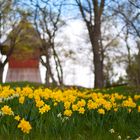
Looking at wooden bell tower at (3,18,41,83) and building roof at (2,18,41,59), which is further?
wooden bell tower at (3,18,41,83)

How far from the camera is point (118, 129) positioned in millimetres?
5414

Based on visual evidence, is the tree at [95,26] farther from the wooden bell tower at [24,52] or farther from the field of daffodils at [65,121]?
the field of daffodils at [65,121]

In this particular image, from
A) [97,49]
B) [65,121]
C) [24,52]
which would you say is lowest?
[65,121]

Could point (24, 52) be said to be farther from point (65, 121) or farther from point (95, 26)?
point (65, 121)

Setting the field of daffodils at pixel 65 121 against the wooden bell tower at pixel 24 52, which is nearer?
the field of daffodils at pixel 65 121

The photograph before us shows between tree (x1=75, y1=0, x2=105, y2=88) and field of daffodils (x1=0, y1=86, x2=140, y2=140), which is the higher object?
tree (x1=75, y1=0, x2=105, y2=88)

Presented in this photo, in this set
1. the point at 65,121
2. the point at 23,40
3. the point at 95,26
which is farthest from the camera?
the point at 23,40

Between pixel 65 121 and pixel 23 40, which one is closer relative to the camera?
pixel 65 121

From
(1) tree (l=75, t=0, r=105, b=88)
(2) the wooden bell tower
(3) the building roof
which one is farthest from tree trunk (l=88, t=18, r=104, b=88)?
(3) the building roof

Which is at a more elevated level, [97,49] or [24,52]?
[24,52]

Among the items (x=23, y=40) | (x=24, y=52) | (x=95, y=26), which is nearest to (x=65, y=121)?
(x=95, y=26)

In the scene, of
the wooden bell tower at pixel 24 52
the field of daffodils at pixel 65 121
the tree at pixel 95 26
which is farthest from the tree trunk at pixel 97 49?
the field of daffodils at pixel 65 121

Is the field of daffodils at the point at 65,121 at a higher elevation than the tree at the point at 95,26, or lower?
lower

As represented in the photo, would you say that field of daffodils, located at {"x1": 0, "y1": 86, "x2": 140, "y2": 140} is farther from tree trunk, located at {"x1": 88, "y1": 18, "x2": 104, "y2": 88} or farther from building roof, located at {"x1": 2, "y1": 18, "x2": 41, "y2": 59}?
building roof, located at {"x1": 2, "y1": 18, "x2": 41, "y2": 59}
